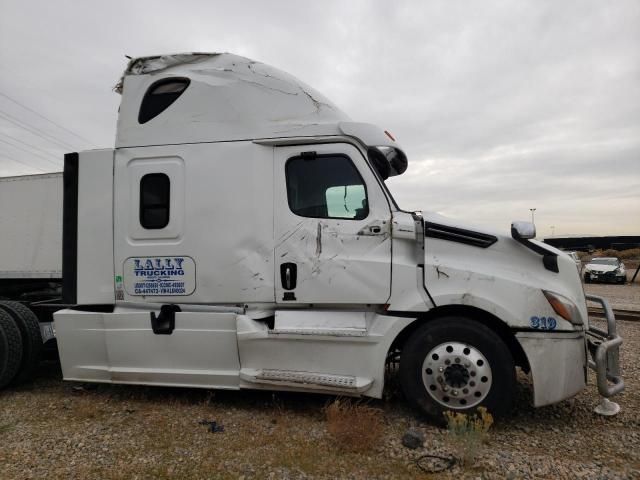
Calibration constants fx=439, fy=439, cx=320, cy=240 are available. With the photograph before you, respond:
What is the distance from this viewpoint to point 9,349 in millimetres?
4742

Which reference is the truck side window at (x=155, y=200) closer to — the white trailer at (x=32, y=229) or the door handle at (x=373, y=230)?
the white trailer at (x=32, y=229)

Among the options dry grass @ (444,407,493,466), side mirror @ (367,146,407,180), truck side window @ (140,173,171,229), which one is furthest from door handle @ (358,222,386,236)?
truck side window @ (140,173,171,229)

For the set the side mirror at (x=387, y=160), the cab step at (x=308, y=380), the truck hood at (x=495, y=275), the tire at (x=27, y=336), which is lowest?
the cab step at (x=308, y=380)

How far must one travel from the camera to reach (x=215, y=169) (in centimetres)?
432

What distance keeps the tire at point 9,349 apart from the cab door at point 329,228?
3.02 metres

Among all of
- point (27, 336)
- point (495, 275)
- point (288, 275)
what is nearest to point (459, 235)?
point (495, 275)

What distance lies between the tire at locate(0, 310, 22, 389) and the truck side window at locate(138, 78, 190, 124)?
105 inches

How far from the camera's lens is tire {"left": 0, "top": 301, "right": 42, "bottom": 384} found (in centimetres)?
485

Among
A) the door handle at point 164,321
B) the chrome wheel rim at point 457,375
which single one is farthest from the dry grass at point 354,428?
the door handle at point 164,321

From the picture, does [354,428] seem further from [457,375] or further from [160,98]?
[160,98]

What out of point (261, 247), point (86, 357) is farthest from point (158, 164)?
point (86, 357)

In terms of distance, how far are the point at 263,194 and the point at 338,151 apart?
828 millimetres

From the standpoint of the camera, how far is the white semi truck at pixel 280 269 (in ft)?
12.4

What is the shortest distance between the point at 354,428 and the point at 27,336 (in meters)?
3.78
